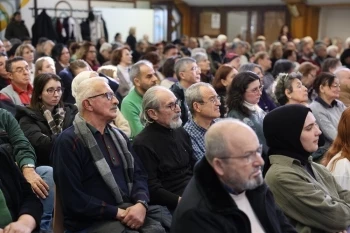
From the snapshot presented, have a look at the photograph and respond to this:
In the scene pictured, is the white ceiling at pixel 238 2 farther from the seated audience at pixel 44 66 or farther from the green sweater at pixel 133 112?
the green sweater at pixel 133 112

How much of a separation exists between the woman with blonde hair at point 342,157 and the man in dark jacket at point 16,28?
9690 mm

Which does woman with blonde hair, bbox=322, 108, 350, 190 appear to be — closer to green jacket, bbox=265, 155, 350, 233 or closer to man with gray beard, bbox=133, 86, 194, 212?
green jacket, bbox=265, 155, 350, 233

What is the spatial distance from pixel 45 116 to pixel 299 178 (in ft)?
6.07

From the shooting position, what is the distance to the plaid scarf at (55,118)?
358cm

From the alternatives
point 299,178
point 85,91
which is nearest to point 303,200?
point 299,178

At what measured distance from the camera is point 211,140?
2.02 meters

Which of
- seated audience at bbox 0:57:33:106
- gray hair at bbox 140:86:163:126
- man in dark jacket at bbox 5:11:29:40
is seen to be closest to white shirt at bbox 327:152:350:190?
gray hair at bbox 140:86:163:126

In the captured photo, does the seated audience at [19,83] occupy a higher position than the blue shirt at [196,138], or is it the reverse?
the seated audience at [19,83]

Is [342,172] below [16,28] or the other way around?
below

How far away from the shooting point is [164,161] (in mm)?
3129

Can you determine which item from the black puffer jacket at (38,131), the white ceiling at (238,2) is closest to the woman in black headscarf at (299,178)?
the black puffer jacket at (38,131)

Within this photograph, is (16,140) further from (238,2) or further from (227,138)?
(238,2)

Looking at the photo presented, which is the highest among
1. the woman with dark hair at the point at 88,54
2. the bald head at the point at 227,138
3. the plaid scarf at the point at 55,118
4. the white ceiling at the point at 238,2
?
the white ceiling at the point at 238,2

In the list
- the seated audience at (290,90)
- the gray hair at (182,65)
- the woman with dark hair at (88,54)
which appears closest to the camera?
the seated audience at (290,90)
